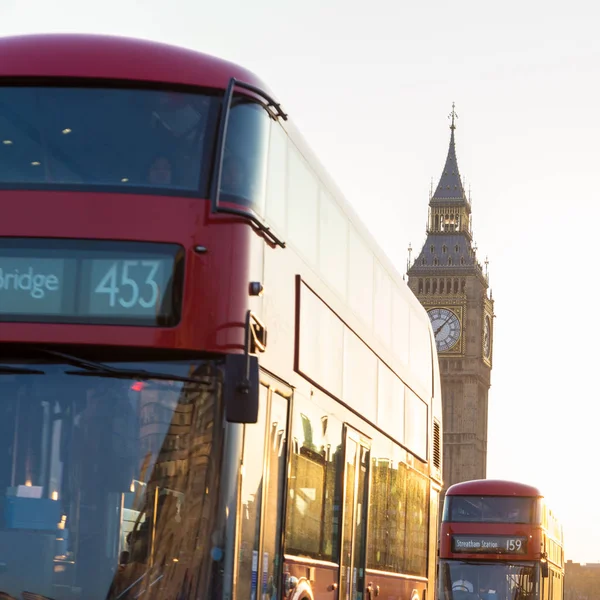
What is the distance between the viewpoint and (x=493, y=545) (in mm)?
25391

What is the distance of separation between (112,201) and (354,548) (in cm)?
410

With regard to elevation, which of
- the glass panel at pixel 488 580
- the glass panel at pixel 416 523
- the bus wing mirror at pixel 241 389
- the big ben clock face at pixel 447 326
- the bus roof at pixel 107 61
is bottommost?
the glass panel at pixel 488 580

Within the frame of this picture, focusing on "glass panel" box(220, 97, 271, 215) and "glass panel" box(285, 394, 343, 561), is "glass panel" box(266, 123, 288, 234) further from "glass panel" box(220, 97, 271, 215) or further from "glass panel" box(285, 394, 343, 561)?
"glass panel" box(285, 394, 343, 561)

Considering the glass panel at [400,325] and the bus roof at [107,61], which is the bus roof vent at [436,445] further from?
the bus roof at [107,61]

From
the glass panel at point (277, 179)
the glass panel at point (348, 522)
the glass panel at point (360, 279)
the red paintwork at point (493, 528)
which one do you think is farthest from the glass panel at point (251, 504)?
the red paintwork at point (493, 528)

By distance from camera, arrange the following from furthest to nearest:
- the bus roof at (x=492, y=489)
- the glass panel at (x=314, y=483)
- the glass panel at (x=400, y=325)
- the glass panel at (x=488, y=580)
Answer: the bus roof at (x=492, y=489), the glass panel at (x=488, y=580), the glass panel at (x=400, y=325), the glass panel at (x=314, y=483)

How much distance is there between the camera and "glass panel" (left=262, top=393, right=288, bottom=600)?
823 cm

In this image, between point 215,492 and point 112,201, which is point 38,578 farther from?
point 112,201

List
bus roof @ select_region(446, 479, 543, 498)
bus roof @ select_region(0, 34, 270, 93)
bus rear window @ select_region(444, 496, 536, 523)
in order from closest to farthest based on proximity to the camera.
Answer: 1. bus roof @ select_region(0, 34, 270, 93)
2. bus rear window @ select_region(444, 496, 536, 523)
3. bus roof @ select_region(446, 479, 543, 498)

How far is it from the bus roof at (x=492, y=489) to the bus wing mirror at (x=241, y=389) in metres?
19.3

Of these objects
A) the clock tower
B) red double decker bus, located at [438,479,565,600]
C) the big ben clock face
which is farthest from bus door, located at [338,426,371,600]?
the big ben clock face

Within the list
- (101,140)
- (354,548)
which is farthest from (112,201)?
(354,548)

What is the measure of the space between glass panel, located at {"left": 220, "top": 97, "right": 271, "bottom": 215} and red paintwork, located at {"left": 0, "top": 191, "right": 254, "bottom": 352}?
19 centimetres

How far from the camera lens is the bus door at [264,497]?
770cm
